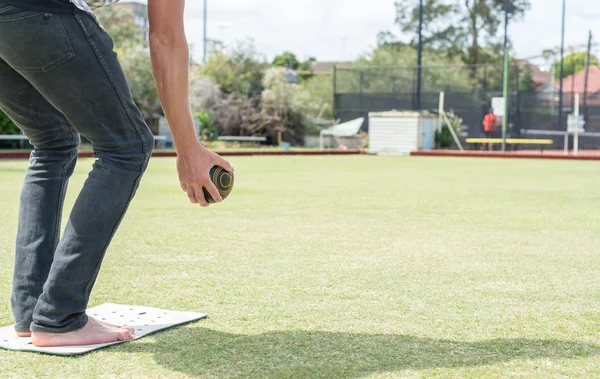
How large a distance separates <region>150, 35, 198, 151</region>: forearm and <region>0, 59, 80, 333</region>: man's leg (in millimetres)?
452

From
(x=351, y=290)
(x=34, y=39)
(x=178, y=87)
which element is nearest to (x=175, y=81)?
(x=178, y=87)

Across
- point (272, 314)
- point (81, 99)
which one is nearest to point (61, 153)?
point (81, 99)

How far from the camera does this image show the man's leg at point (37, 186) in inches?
103

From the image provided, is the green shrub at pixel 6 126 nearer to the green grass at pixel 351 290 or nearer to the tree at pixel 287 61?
the green grass at pixel 351 290

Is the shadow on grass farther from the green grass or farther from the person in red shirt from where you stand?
the person in red shirt

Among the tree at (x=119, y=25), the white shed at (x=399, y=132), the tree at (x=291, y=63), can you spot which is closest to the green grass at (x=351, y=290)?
the white shed at (x=399, y=132)

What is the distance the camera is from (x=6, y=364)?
92.4 inches

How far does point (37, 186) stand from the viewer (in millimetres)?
2713

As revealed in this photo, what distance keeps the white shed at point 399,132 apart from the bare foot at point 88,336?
23772mm

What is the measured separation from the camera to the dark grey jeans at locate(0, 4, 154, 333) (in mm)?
2273

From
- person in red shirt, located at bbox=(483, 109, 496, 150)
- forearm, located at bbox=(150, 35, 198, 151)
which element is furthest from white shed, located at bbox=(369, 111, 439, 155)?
forearm, located at bbox=(150, 35, 198, 151)

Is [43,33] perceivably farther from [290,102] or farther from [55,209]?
[290,102]

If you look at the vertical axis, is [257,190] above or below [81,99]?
below

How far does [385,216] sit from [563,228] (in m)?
1.38
